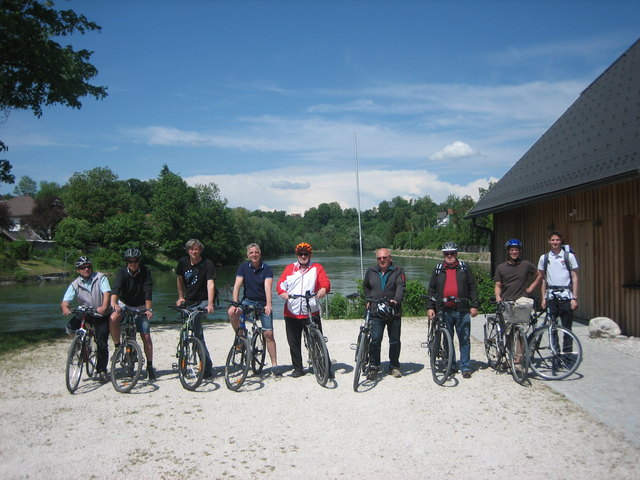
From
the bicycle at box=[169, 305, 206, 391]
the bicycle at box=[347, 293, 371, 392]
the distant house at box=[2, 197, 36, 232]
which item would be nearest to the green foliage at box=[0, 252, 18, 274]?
the distant house at box=[2, 197, 36, 232]

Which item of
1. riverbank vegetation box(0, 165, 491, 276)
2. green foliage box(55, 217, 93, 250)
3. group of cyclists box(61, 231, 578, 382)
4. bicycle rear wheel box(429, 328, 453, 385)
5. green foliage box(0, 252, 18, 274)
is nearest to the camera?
bicycle rear wheel box(429, 328, 453, 385)

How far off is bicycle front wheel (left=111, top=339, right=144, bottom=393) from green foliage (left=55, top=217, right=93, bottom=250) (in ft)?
199

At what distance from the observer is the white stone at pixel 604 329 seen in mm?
9211

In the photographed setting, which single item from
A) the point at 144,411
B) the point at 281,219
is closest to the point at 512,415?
the point at 144,411

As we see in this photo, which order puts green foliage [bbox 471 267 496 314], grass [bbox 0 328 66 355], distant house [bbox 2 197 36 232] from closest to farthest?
grass [bbox 0 328 66 355], green foliage [bbox 471 267 496 314], distant house [bbox 2 197 36 232]

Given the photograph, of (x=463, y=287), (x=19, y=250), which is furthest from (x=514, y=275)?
(x=19, y=250)

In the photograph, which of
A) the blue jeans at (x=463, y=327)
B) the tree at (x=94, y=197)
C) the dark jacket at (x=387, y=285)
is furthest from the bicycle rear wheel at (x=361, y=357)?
the tree at (x=94, y=197)

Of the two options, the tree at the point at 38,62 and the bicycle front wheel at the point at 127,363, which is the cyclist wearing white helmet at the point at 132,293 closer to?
the bicycle front wheel at the point at 127,363

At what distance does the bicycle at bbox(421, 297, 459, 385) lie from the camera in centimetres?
674

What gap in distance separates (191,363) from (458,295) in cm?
344

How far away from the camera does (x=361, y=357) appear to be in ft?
21.7

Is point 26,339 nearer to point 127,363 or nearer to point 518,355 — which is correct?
point 127,363

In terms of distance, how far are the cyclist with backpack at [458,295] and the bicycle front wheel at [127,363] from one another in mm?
3688

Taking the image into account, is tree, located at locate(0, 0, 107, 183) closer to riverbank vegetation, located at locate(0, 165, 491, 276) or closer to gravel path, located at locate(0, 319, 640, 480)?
gravel path, located at locate(0, 319, 640, 480)
